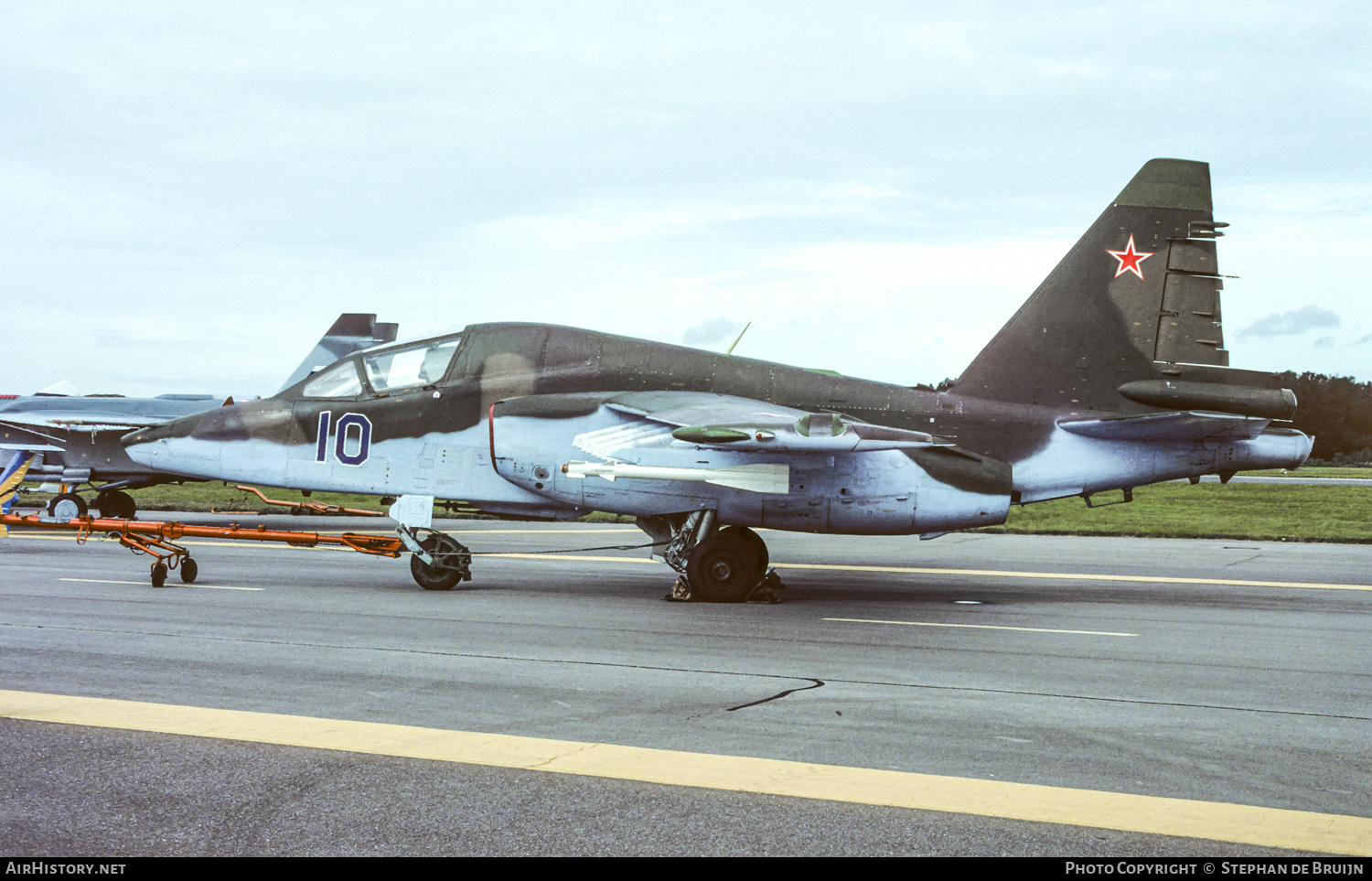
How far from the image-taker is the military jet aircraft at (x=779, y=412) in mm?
12836

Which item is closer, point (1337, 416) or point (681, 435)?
point (681, 435)

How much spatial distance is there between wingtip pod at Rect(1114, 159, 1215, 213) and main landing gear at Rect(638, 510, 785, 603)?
6539mm

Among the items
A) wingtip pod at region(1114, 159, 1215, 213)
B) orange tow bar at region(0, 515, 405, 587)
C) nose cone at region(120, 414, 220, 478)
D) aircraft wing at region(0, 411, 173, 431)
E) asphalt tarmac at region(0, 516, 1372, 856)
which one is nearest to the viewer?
asphalt tarmac at region(0, 516, 1372, 856)

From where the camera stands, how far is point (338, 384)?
1423 cm

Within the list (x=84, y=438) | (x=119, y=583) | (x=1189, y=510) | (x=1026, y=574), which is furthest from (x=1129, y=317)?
(x=84, y=438)

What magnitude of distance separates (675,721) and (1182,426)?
8.87 meters

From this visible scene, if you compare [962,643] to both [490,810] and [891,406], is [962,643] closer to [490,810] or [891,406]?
[891,406]

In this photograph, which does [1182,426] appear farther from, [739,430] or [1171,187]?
[739,430]

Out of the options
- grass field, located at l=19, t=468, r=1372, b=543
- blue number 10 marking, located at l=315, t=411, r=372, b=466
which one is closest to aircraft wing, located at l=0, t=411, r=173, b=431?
grass field, located at l=19, t=468, r=1372, b=543

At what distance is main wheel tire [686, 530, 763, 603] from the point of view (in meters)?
12.8

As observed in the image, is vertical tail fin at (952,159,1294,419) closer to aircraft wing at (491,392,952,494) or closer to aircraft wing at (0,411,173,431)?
aircraft wing at (491,392,952,494)

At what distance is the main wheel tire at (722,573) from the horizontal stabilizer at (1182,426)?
454 cm

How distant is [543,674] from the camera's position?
830 centimetres
